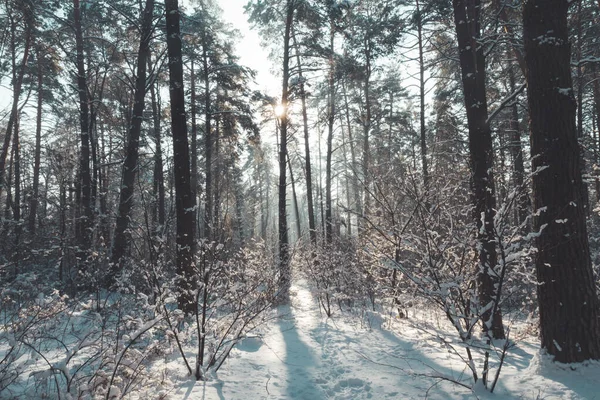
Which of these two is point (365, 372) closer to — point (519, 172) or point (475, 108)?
point (519, 172)

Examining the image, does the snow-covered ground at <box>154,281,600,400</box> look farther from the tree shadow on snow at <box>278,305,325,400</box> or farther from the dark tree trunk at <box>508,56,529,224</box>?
the dark tree trunk at <box>508,56,529,224</box>

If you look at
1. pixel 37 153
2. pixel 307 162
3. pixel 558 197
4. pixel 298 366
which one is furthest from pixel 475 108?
pixel 37 153

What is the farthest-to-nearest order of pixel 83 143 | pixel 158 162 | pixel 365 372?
1. pixel 158 162
2. pixel 83 143
3. pixel 365 372

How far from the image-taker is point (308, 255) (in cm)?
934

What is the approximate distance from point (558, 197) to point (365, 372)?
276 centimetres

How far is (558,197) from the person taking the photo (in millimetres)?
3420

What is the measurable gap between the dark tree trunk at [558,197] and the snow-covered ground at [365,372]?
316mm

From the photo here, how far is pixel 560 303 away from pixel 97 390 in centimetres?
423

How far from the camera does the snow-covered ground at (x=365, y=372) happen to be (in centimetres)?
311

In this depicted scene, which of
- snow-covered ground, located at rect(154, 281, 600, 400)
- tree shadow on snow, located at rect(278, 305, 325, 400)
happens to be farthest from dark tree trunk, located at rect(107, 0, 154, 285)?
snow-covered ground, located at rect(154, 281, 600, 400)

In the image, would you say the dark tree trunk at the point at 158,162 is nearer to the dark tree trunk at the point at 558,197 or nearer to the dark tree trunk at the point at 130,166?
the dark tree trunk at the point at 130,166

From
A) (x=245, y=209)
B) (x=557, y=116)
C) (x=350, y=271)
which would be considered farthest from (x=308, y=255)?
(x=245, y=209)

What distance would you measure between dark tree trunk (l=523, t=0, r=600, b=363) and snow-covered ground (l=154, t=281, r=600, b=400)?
316mm

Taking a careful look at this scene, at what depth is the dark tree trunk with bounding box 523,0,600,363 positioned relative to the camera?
3.25m
